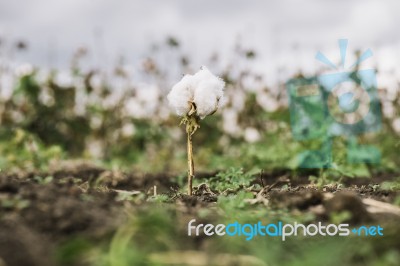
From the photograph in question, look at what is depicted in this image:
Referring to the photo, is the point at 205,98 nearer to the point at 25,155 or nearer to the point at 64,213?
the point at 64,213

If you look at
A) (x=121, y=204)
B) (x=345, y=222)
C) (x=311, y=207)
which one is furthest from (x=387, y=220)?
(x=121, y=204)

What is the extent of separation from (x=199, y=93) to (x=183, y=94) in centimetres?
11

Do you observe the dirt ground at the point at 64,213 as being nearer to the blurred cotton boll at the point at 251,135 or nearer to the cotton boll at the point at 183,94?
the cotton boll at the point at 183,94

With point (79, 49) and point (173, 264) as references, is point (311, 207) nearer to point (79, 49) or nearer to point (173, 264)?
point (173, 264)

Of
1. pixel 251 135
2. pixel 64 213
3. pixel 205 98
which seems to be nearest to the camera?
pixel 64 213

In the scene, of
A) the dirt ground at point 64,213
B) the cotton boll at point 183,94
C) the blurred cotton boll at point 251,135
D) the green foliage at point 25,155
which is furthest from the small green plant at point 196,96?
the blurred cotton boll at point 251,135

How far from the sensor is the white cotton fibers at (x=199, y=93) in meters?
3.29

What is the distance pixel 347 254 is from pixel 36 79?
7756 mm

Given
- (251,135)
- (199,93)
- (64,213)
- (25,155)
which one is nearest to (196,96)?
(199,93)

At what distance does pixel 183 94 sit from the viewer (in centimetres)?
335

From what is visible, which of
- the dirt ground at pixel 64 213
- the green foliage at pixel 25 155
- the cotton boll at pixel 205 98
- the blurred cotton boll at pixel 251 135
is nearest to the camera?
the dirt ground at pixel 64 213

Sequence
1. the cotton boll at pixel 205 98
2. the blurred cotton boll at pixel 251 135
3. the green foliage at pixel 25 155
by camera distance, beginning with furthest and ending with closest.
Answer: the blurred cotton boll at pixel 251 135 → the green foliage at pixel 25 155 → the cotton boll at pixel 205 98

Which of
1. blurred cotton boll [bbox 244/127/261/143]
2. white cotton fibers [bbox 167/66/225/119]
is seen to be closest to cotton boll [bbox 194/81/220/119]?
white cotton fibers [bbox 167/66/225/119]

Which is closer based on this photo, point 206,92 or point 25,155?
point 206,92
